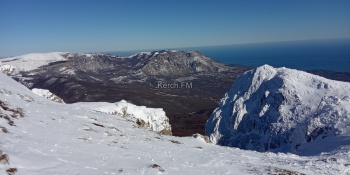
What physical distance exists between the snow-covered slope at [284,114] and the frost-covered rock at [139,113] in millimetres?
11323

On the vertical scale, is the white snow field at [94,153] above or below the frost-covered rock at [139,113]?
above

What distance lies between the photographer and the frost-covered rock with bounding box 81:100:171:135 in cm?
5068

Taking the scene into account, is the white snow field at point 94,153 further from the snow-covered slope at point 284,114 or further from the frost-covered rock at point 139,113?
the frost-covered rock at point 139,113

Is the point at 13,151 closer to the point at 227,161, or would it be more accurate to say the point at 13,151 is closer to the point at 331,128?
the point at 227,161

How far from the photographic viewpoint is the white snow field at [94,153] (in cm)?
1634

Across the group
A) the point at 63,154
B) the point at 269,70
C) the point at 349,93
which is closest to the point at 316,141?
the point at 349,93

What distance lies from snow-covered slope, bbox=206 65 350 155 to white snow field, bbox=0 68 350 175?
11358mm

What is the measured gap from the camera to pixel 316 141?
142 ft

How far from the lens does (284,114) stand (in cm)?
5234

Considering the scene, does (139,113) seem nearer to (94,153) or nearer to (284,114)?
(284,114)

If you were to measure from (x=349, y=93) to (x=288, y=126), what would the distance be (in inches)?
426

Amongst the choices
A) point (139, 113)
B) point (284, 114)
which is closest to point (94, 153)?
point (139, 113)

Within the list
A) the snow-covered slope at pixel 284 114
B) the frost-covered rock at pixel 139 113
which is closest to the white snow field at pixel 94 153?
the snow-covered slope at pixel 284 114

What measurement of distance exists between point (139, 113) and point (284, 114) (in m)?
25.3
